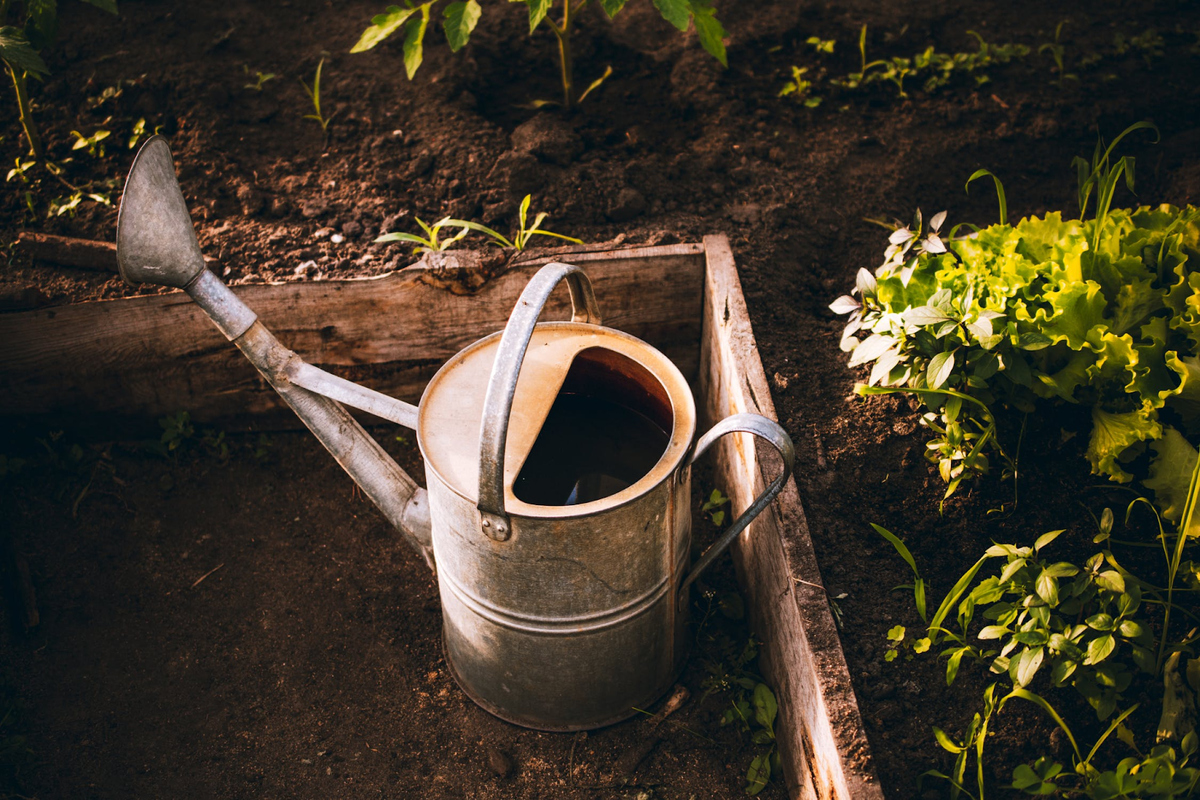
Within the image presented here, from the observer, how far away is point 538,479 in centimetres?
166

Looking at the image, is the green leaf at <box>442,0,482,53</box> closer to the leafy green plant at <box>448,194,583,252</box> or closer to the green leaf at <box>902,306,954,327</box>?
the leafy green plant at <box>448,194,583,252</box>

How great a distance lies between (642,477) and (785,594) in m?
0.39

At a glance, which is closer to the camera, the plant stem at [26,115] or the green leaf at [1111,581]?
the green leaf at [1111,581]

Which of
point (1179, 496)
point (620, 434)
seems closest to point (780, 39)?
point (620, 434)

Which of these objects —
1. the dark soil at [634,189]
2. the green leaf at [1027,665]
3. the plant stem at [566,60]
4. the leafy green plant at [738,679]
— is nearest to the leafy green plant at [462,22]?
the plant stem at [566,60]

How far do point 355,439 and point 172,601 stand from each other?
0.86 meters

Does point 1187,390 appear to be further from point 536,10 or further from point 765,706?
point 536,10

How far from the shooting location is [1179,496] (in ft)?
4.77

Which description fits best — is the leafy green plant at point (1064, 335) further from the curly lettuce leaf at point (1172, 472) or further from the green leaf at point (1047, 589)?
the green leaf at point (1047, 589)

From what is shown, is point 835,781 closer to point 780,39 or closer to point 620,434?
point 620,434

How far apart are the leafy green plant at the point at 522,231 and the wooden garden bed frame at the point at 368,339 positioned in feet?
0.18

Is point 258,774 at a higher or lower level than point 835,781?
lower

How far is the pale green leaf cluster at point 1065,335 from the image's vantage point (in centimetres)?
148

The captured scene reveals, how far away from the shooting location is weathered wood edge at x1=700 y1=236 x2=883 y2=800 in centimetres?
141
